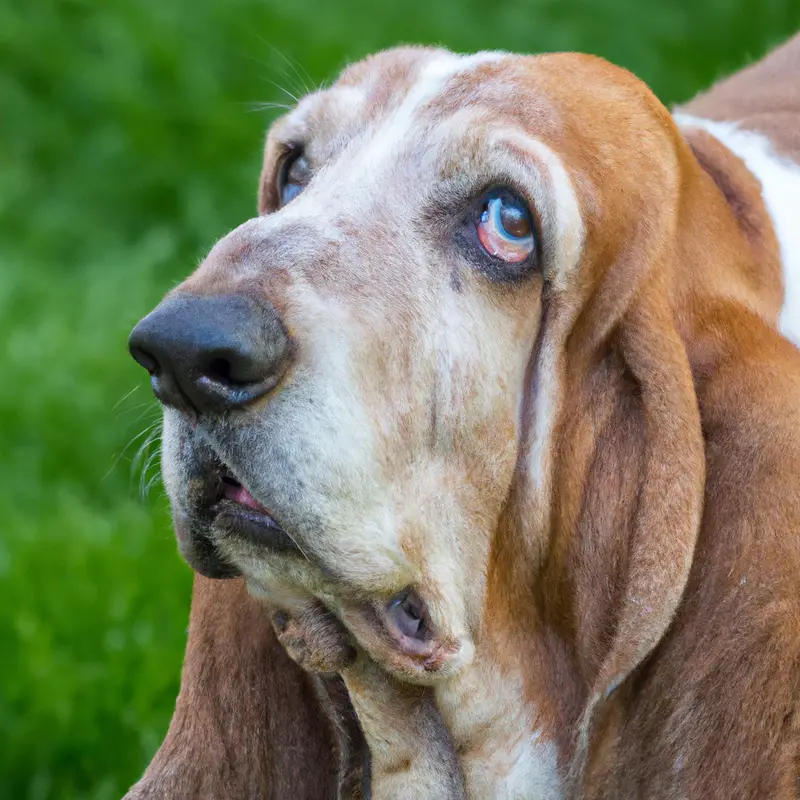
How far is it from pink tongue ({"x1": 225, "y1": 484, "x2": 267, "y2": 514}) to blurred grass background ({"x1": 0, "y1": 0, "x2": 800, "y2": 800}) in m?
1.86

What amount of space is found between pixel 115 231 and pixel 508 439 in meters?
4.54

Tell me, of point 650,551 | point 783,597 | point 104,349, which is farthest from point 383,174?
point 104,349

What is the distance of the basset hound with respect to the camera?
101 inches

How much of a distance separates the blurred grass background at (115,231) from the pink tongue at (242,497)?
1.86m

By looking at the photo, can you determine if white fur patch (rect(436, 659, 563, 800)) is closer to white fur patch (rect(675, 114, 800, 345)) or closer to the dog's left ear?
the dog's left ear

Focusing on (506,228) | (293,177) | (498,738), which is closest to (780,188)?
(506,228)

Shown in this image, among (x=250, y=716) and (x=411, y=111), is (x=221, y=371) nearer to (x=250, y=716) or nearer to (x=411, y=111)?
(x=411, y=111)

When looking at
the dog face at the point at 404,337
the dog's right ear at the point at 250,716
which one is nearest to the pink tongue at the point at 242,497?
the dog face at the point at 404,337

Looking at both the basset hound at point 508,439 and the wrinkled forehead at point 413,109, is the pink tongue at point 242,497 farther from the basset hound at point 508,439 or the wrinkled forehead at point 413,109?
the wrinkled forehead at point 413,109

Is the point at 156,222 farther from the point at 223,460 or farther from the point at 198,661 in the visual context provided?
the point at 223,460

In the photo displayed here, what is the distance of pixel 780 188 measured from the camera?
11.1 feet

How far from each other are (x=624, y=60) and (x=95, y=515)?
414 cm

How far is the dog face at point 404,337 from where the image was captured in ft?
8.17

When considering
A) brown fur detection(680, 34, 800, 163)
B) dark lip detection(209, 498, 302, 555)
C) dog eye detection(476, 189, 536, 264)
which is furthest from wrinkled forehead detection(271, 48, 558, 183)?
brown fur detection(680, 34, 800, 163)
